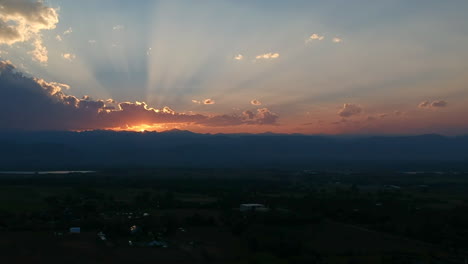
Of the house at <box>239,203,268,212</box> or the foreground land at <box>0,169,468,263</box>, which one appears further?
the house at <box>239,203,268,212</box>

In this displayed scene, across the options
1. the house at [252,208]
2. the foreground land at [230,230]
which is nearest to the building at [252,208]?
the house at [252,208]

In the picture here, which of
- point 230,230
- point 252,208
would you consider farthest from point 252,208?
point 230,230

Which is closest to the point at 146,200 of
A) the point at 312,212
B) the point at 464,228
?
the point at 312,212

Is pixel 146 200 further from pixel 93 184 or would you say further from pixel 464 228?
pixel 464 228

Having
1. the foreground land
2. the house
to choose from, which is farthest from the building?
the foreground land

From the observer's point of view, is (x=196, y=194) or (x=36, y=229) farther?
(x=196, y=194)

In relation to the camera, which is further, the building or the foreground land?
the building

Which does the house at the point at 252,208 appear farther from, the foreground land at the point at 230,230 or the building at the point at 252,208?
the foreground land at the point at 230,230

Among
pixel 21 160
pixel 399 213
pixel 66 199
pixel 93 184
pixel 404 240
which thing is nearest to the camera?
pixel 404 240

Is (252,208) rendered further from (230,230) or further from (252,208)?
(230,230)

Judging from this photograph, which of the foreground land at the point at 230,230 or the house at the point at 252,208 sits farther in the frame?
the house at the point at 252,208

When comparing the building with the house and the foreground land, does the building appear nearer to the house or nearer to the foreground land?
the house
